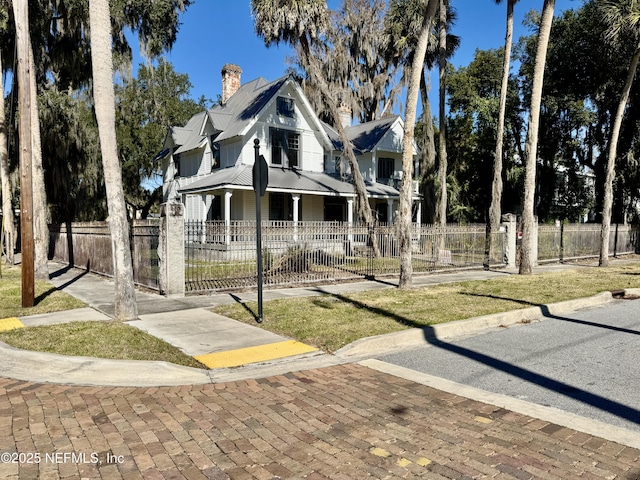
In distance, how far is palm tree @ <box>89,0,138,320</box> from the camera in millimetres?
8148

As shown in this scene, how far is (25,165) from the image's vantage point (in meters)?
10.3

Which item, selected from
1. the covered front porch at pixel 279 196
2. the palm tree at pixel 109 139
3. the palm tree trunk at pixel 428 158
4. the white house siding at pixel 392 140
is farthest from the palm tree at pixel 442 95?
the palm tree at pixel 109 139

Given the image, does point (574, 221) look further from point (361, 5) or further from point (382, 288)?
point (382, 288)

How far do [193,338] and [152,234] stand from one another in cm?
500

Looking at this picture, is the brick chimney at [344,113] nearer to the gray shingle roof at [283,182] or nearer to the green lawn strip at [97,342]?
the gray shingle roof at [283,182]

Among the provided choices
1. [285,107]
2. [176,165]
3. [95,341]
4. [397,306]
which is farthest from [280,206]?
[95,341]

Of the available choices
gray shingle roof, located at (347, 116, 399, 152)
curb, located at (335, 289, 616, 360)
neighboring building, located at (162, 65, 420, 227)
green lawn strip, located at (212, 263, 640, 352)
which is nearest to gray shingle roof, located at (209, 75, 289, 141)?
neighboring building, located at (162, 65, 420, 227)

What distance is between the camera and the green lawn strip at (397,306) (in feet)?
26.5

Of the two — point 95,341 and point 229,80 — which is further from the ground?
point 229,80

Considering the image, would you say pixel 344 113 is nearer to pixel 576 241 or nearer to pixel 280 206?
pixel 280 206

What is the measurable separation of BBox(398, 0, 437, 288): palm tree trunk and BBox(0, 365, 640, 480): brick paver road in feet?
25.5

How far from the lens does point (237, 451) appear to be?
12.8 ft

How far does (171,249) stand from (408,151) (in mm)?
6557

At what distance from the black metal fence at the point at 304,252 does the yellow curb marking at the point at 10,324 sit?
3.98 m
